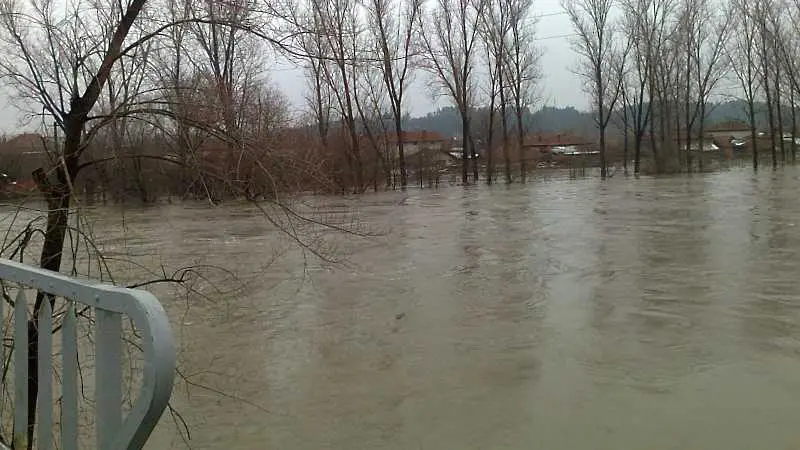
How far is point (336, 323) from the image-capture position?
25.1ft

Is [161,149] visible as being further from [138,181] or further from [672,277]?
[672,277]

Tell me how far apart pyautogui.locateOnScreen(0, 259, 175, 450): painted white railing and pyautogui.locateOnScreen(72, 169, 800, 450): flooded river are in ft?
7.04

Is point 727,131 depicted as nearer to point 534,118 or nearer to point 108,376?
point 534,118

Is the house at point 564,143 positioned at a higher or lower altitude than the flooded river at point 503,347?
higher

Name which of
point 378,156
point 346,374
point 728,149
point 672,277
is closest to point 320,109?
point 378,156

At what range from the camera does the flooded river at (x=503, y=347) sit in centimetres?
476

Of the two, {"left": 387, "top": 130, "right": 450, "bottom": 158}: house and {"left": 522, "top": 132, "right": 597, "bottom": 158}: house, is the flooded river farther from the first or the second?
{"left": 522, "top": 132, "right": 597, "bottom": 158}: house

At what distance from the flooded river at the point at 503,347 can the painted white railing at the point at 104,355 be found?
2.15 m

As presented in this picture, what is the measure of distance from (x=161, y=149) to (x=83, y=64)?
0.77 m

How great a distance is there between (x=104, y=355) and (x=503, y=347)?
5022 millimetres

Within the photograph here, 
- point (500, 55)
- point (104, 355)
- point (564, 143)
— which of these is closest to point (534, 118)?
point (500, 55)

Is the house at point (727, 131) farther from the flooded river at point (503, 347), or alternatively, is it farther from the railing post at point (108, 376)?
the railing post at point (108, 376)

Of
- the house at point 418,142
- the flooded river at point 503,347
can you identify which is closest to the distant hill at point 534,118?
the house at point 418,142

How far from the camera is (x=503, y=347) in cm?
645
